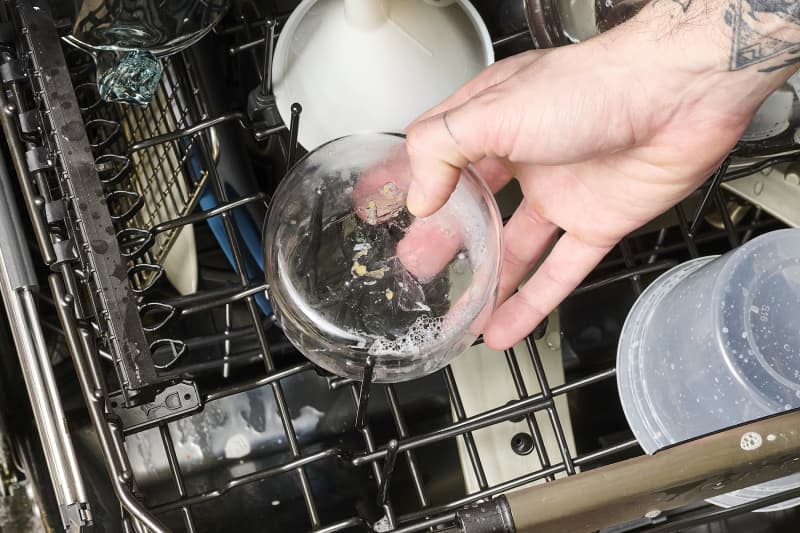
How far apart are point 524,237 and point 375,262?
8.8 inches

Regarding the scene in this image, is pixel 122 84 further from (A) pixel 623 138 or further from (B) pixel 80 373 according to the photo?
(A) pixel 623 138

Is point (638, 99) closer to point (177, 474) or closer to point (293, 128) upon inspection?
point (293, 128)

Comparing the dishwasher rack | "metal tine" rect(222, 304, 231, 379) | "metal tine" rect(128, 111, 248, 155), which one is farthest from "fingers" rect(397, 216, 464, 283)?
"metal tine" rect(222, 304, 231, 379)

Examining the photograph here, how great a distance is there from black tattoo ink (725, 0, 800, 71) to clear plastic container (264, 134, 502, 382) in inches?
9.1

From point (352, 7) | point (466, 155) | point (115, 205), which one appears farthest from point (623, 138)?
point (115, 205)

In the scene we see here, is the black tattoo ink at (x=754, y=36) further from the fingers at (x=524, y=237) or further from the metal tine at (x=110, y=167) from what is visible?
the metal tine at (x=110, y=167)

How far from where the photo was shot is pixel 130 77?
67cm

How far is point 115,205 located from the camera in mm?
801

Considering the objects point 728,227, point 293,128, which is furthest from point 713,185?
point 293,128

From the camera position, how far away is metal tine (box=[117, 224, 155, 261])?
2.16 feet

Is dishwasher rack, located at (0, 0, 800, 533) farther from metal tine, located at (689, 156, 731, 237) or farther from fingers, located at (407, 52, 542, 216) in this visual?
fingers, located at (407, 52, 542, 216)

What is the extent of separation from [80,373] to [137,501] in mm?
109

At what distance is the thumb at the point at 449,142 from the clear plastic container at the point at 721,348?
24 centimetres

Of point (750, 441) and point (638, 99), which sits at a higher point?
point (638, 99)
